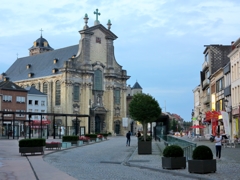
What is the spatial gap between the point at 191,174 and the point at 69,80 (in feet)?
281

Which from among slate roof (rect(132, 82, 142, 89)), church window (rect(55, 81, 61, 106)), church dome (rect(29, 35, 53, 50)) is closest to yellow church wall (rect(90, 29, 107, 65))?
church window (rect(55, 81, 61, 106))

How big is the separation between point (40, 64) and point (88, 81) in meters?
18.8

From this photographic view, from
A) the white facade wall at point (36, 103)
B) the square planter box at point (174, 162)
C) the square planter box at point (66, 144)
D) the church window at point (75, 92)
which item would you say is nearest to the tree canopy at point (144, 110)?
the square planter box at point (66, 144)

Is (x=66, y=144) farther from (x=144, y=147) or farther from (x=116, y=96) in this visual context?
(x=116, y=96)

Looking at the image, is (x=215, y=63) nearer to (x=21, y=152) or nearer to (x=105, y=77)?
(x=105, y=77)

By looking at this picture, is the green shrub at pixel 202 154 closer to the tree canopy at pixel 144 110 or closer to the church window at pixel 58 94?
the tree canopy at pixel 144 110

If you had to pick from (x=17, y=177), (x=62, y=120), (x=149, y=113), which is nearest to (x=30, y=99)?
(x=62, y=120)

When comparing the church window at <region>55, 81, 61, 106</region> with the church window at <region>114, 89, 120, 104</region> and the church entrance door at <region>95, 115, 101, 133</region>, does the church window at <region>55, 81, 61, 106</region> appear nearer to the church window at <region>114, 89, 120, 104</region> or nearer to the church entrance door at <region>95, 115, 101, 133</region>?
the church entrance door at <region>95, 115, 101, 133</region>

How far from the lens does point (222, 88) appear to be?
63312mm

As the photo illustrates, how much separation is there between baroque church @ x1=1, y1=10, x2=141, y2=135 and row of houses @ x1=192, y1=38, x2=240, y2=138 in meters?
24.7

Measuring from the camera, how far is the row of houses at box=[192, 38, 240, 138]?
50625 mm

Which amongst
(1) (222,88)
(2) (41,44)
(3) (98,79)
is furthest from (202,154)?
(2) (41,44)

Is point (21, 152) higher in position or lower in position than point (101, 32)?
lower

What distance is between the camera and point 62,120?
100 m
